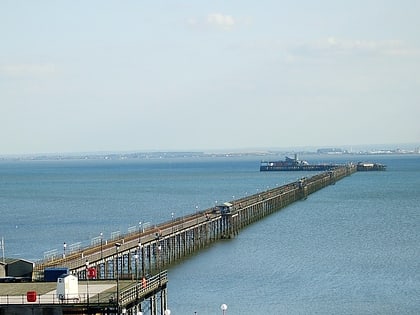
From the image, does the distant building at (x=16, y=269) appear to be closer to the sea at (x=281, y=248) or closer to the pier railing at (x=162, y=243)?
the pier railing at (x=162, y=243)

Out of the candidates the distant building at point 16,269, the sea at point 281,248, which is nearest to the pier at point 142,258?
the distant building at point 16,269

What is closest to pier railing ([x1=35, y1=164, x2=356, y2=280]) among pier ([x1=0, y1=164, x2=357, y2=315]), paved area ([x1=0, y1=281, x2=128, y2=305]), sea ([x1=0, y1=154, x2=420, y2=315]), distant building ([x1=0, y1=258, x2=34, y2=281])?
pier ([x1=0, y1=164, x2=357, y2=315])

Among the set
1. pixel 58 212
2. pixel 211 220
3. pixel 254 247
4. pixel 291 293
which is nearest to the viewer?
pixel 291 293

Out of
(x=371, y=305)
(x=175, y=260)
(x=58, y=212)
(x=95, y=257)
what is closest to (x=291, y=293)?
(x=371, y=305)

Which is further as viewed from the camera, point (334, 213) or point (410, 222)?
point (334, 213)

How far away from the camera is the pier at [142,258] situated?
3528 centimetres

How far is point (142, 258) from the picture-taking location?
200ft

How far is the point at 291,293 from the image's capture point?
5256 centimetres

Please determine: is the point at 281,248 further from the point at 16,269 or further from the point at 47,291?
the point at 47,291

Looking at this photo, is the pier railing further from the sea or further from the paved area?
the paved area

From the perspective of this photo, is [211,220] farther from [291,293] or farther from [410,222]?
[291,293]

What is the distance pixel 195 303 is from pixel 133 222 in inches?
2176

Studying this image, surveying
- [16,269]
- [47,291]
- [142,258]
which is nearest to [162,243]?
[142,258]

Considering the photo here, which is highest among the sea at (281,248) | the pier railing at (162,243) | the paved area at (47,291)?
the paved area at (47,291)
